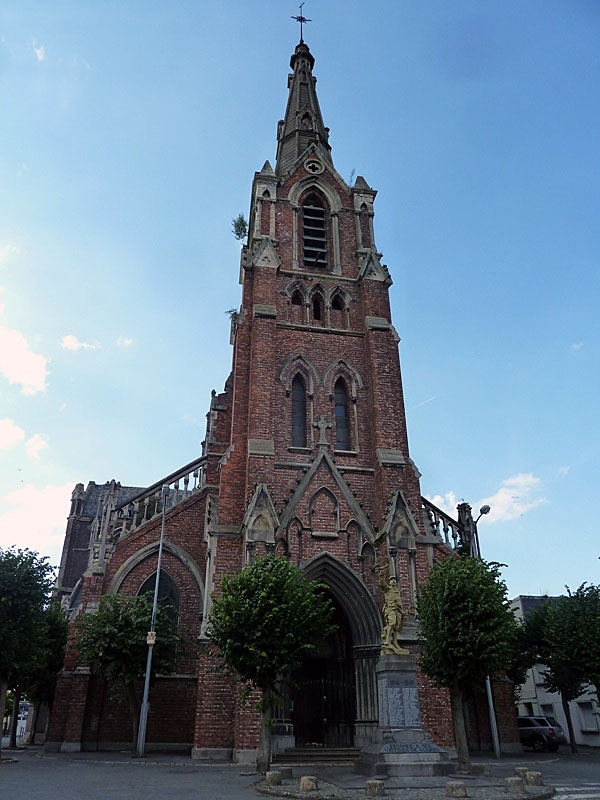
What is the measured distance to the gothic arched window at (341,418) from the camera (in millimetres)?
23250

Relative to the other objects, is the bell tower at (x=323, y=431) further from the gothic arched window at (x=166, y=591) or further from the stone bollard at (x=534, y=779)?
the stone bollard at (x=534, y=779)

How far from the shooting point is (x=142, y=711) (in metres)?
18.4

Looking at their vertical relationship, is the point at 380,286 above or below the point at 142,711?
above

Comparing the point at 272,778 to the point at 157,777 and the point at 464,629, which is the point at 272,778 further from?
the point at 464,629

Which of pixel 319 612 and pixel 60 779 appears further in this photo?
pixel 319 612

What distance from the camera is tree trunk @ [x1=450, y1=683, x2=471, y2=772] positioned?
13.9m

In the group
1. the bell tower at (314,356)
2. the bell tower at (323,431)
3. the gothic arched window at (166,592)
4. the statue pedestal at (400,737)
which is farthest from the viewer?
the gothic arched window at (166,592)

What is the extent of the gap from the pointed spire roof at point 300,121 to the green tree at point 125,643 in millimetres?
21350

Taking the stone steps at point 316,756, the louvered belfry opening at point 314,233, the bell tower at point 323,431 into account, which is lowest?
the stone steps at point 316,756

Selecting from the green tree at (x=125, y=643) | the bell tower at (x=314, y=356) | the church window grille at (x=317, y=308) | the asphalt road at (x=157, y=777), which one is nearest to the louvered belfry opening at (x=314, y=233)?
the bell tower at (x=314, y=356)

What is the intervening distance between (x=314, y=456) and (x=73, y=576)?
2443cm

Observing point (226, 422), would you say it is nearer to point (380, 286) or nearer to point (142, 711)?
point (380, 286)

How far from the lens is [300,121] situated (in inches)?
1355

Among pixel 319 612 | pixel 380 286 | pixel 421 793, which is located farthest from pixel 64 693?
pixel 380 286
